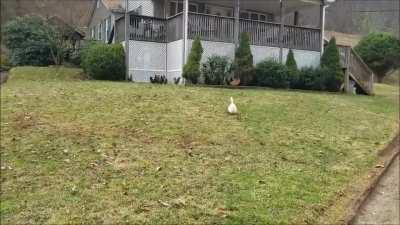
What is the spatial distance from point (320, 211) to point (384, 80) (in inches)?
1241

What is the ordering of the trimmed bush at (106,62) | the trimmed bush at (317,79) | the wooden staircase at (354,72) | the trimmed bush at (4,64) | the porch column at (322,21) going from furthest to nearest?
the trimmed bush at (4,64), the porch column at (322,21), the wooden staircase at (354,72), the trimmed bush at (317,79), the trimmed bush at (106,62)

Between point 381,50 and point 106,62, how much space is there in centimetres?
2048

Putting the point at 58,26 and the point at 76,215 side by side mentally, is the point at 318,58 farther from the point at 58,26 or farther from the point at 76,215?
the point at 76,215

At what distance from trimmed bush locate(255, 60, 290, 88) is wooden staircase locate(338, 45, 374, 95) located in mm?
3157

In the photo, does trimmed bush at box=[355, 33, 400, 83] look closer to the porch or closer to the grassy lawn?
the porch

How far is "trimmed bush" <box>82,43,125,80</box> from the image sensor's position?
19078 millimetres

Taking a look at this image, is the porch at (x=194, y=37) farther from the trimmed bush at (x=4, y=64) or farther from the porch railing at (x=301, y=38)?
the trimmed bush at (x=4, y=64)

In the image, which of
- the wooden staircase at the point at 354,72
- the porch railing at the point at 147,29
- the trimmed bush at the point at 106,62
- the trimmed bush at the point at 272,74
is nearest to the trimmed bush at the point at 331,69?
the wooden staircase at the point at 354,72

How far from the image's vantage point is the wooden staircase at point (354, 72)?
69.0 feet

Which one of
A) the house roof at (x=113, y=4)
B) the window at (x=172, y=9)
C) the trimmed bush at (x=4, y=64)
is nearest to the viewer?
the window at (x=172, y=9)

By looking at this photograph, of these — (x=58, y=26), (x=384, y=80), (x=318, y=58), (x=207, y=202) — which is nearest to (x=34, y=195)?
(x=207, y=202)

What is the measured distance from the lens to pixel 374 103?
56.4 feet

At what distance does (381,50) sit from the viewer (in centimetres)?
3272

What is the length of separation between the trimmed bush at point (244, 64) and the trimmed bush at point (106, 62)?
14.2 feet
